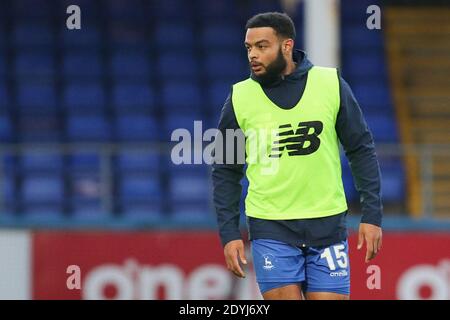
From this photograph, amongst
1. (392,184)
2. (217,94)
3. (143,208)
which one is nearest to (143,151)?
(143,208)

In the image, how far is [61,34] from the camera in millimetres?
14531

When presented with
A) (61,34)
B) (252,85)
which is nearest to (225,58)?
(61,34)

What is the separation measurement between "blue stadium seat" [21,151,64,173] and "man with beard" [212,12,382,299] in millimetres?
6488

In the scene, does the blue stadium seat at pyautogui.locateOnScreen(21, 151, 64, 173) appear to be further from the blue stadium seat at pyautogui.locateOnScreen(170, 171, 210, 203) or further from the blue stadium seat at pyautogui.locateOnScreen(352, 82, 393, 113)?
the blue stadium seat at pyautogui.locateOnScreen(352, 82, 393, 113)

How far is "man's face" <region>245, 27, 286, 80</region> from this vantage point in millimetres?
5430

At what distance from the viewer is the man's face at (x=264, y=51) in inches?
214

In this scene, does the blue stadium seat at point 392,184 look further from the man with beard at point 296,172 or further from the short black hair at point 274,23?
the short black hair at point 274,23

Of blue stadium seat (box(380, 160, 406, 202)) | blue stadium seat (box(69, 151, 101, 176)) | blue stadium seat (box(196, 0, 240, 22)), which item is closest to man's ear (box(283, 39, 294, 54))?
blue stadium seat (box(69, 151, 101, 176))

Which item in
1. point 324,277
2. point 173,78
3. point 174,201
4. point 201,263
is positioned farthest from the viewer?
point 173,78

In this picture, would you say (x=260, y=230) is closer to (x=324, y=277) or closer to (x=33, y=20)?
(x=324, y=277)

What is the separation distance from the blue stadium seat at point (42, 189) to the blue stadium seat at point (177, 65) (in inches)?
103

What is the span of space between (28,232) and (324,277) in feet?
15.6

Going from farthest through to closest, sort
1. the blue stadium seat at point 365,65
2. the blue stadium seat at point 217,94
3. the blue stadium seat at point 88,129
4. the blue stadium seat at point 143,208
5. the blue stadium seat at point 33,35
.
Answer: the blue stadium seat at point 33,35 → the blue stadium seat at point 365,65 → the blue stadium seat at point 217,94 → the blue stadium seat at point 88,129 → the blue stadium seat at point 143,208

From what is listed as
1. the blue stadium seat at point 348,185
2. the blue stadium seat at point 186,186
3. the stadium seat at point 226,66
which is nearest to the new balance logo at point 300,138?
the blue stadium seat at point 348,185
